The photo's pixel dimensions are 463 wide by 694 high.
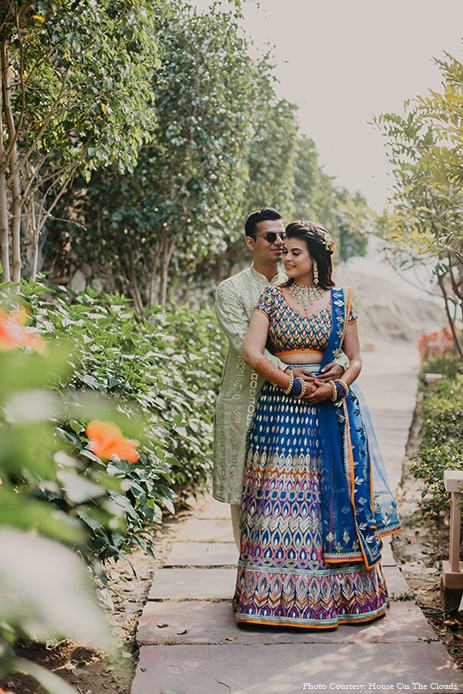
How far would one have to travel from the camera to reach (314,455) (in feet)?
10.1

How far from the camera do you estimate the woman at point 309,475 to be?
296 centimetres

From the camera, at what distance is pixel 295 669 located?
2537mm

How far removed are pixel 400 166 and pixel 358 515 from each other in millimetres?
2500

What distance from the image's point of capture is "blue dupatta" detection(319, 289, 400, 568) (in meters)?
3.00

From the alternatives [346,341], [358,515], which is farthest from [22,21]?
[358,515]

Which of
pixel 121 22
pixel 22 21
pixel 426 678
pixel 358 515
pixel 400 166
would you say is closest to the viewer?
pixel 426 678

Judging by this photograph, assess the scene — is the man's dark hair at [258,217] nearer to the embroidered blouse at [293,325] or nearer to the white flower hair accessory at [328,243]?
the white flower hair accessory at [328,243]

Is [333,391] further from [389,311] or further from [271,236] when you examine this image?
[389,311]

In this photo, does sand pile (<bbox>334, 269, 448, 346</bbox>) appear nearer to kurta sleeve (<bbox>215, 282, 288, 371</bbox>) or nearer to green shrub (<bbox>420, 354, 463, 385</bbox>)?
green shrub (<bbox>420, 354, 463, 385</bbox>)

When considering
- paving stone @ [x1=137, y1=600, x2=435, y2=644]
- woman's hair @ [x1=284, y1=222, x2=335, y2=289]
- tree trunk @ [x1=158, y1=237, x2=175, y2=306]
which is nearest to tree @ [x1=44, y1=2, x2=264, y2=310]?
tree trunk @ [x1=158, y1=237, x2=175, y2=306]

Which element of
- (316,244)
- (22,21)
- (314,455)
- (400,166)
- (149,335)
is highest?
(22,21)

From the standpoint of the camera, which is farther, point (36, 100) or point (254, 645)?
point (36, 100)

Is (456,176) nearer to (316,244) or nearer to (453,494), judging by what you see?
(316,244)

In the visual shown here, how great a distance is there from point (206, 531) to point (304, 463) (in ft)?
5.12
